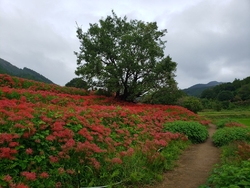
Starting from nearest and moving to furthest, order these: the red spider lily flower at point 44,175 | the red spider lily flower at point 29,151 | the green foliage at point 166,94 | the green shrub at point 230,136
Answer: the red spider lily flower at point 44,175 → the red spider lily flower at point 29,151 → the green shrub at point 230,136 → the green foliage at point 166,94

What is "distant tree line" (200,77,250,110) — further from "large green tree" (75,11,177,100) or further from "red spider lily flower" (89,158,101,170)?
"red spider lily flower" (89,158,101,170)

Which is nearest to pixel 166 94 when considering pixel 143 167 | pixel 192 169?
pixel 192 169

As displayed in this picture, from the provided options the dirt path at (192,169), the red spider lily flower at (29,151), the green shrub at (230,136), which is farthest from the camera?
the green shrub at (230,136)

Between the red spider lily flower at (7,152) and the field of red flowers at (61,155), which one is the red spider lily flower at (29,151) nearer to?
the field of red flowers at (61,155)

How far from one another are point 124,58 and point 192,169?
10270mm

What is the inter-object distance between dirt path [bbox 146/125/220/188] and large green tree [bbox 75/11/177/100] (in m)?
7.45

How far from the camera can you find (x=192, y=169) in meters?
6.87

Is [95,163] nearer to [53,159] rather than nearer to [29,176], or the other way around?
[53,159]

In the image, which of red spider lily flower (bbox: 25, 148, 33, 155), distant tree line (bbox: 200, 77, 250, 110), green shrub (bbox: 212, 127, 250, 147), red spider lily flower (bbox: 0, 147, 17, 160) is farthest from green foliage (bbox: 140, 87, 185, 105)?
distant tree line (bbox: 200, 77, 250, 110)

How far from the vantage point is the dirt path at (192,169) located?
221 inches

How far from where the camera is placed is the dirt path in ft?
18.4

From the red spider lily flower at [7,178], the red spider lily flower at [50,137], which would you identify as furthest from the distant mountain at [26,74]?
the red spider lily flower at [7,178]

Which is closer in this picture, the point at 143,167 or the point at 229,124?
the point at 143,167

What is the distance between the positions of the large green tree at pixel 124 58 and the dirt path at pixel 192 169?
7450 millimetres
